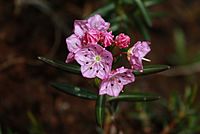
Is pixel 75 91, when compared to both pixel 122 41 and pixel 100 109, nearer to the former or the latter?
pixel 100 109

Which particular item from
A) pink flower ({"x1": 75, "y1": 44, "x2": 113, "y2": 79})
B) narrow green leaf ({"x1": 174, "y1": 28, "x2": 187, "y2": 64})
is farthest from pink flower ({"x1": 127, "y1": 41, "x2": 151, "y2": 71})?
narrow green leaf ({"x1": 174, "y1": 28, "x2": 187, "y2": 64})

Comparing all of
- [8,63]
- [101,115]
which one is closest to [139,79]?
[8,63]

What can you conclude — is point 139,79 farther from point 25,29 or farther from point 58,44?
point 25,29

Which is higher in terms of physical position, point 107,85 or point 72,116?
point 107,85

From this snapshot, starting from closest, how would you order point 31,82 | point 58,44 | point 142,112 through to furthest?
1. point 142,112
2. point 31,82
3. point 58,44

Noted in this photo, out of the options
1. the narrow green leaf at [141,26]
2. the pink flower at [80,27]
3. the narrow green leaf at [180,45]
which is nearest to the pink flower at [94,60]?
the pink flower at [80,27]

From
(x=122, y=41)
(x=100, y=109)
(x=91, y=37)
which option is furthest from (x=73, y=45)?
(x=100, y=109)

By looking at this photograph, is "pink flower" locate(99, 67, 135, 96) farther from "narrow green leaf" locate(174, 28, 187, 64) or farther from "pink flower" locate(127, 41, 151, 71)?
"narrow green leaf" locate(174, 28, 187, 64)

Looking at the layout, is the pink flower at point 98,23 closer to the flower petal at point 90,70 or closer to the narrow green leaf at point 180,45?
the flower petal at point 90,70
